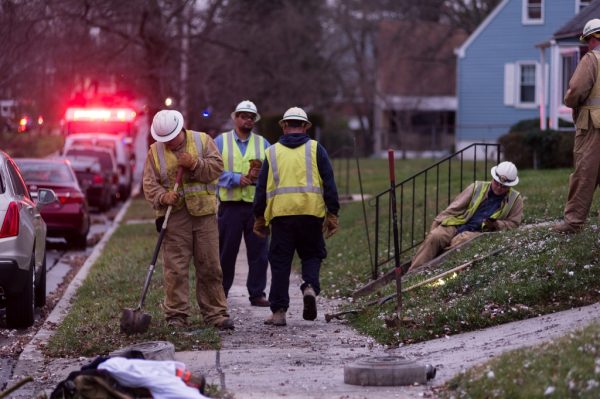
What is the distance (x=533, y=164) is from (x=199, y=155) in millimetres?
15595

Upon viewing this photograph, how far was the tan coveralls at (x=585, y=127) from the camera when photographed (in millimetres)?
9789

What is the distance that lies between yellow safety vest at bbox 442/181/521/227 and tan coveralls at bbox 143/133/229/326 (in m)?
3.44

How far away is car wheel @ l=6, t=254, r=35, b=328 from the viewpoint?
34.9ft

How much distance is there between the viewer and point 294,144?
9.93 m

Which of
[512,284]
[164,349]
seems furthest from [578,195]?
[164,349]

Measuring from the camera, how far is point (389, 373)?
7.34m

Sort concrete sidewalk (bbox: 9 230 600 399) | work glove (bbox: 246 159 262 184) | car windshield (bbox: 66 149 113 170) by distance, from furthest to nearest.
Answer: car windshield (bbox: 66 149 113 170)
work glove (bbox: 246 159 262 184)
concrete sidewalk (bbox: 9 230 600 399)

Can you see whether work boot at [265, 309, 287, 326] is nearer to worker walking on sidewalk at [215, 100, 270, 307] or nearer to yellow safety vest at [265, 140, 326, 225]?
yellow safety vest at [265, 140, 326, 225]

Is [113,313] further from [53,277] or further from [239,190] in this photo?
[53,277]

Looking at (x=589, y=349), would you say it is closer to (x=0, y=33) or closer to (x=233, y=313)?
(x=233, y=313)

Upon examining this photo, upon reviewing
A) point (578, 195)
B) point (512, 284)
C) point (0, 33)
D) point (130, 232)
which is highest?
point (0, 33)

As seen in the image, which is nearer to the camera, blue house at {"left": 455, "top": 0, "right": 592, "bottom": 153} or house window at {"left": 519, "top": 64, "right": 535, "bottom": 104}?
blue house at {"left": 455, "top": 0, "right": 592, "bottom": 153}

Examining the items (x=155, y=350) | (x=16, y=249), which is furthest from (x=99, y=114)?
(x=155, y=350)

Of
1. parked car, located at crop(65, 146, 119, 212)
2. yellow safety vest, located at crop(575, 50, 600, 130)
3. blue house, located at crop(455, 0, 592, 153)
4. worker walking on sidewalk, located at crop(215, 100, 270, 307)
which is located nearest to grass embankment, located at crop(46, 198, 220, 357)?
worker walking on sidewalk, located at crop(215, 100, 270, 307)
